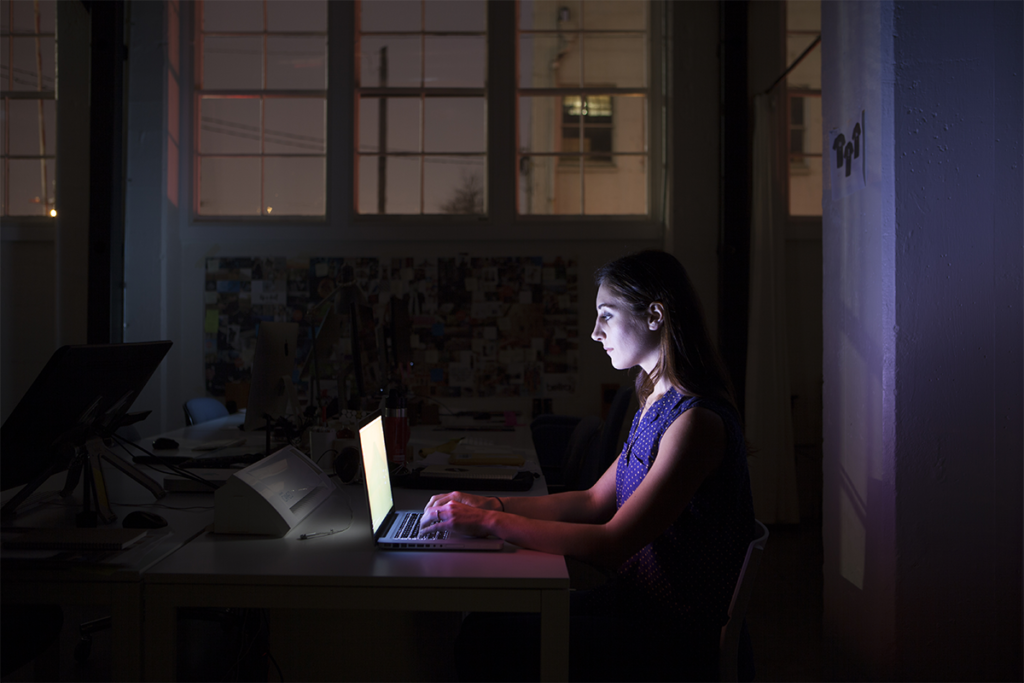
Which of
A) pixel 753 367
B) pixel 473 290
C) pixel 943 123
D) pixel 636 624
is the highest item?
pixel 943 123

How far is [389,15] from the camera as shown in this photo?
170 inches

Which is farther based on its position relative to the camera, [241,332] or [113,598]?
[241,332]

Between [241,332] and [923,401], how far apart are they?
12.9 feet

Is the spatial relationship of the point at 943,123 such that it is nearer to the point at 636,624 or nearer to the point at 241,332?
the point at 636,624

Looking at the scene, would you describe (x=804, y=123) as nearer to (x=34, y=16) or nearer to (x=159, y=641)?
(x=159, y=641)

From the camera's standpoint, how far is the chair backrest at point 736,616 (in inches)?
44.0

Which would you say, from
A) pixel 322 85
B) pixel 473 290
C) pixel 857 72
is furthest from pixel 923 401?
pixel 322 85

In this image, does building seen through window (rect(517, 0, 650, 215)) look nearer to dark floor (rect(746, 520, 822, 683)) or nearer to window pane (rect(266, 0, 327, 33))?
window pane (rect(266, 0, 327, 33))

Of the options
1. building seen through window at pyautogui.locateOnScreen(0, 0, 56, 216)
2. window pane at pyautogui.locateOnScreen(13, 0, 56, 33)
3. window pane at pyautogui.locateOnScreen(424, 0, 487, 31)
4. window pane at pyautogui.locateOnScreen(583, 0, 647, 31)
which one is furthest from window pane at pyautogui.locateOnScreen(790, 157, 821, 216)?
window pane at pyautogui.locateOnScreen(13, 0, 56, 33)

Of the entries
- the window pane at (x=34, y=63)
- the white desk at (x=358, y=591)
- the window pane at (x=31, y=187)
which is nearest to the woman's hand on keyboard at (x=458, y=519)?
the white desk at (x=358, y=591)

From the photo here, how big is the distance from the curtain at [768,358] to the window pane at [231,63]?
11.5 ft

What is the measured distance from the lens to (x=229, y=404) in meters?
4.01

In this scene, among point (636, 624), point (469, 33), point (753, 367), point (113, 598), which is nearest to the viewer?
point (113, 598)

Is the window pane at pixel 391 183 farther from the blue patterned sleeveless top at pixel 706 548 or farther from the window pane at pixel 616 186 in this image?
the blue patterned sleeveless top at pixel 706 548
